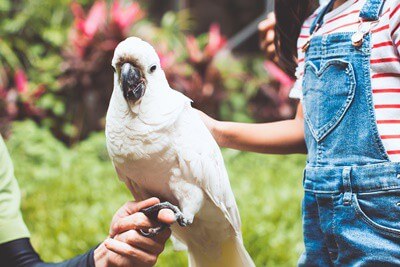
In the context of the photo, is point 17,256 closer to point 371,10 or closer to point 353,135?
point 353,135

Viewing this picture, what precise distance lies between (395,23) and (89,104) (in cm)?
323

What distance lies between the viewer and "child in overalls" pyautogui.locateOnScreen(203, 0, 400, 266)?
1002mm

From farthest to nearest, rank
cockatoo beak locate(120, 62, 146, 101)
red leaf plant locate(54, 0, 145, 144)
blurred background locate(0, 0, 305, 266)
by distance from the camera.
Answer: red leaf plant locate(54, 0, 145, 144) → blurred background locate(0, 0, 305, 266) → cockatoo beak locate(120, 62, 146, 101)

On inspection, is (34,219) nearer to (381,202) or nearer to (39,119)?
(39,119)

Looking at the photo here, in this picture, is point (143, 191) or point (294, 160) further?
point (294, 160)

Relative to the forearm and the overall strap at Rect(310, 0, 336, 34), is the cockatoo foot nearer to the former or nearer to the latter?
the forearm

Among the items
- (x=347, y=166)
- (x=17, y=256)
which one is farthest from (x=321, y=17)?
(x=17, y=256)

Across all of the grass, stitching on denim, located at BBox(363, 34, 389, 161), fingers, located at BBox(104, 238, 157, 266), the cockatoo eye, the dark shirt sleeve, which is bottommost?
the grass

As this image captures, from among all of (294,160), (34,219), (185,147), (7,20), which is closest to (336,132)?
(185,147)

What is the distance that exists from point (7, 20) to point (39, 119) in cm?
83

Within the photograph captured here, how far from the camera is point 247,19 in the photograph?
553 cm

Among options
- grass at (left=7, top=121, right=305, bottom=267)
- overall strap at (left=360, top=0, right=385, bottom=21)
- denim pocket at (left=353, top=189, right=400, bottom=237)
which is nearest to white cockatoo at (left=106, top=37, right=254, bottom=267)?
denim pocket at (left=353, top=189, right=400, bottom=237)

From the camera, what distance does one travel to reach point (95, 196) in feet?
9.65

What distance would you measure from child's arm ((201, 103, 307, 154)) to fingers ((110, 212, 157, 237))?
→ 0.98ft
